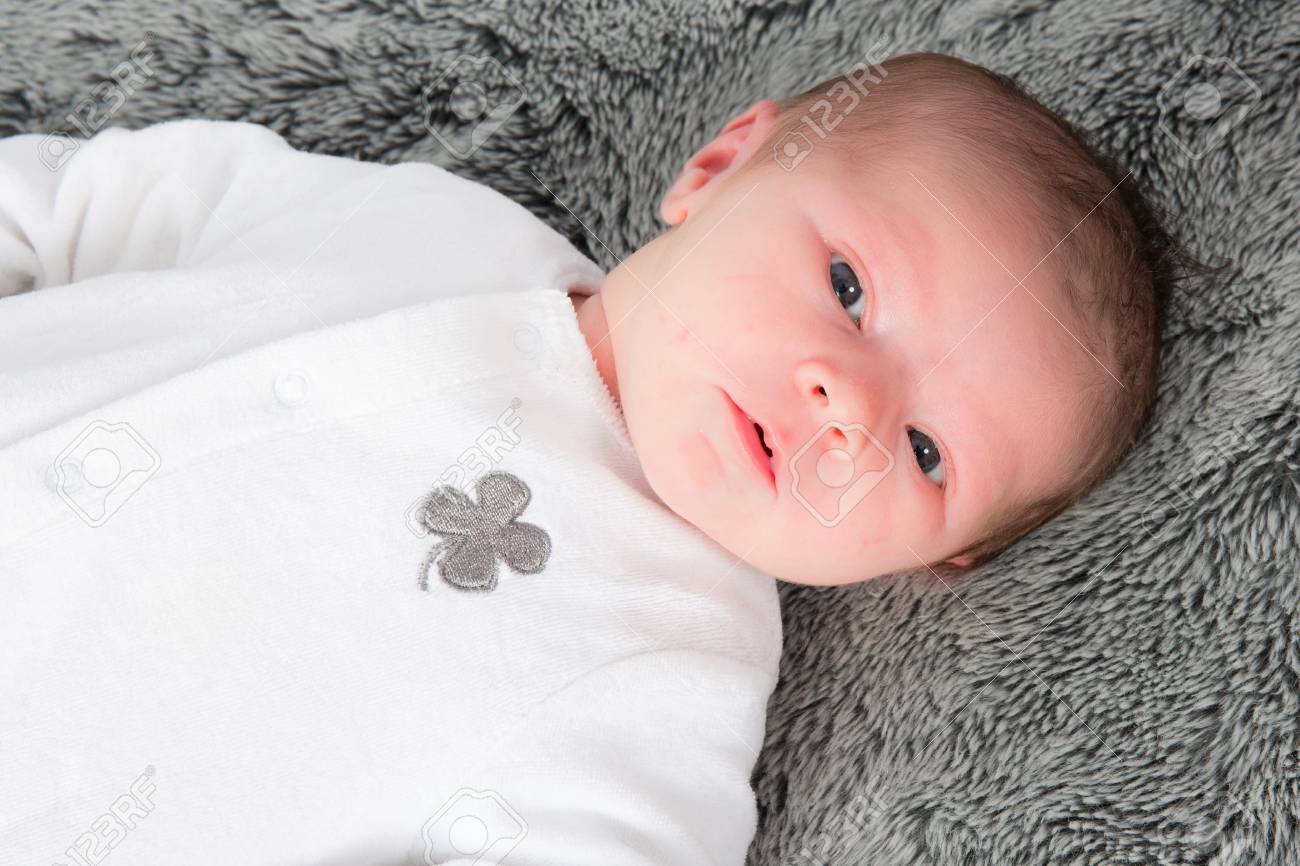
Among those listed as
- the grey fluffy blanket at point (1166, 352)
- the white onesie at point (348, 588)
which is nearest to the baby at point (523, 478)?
the white onesie at point (348, 588)

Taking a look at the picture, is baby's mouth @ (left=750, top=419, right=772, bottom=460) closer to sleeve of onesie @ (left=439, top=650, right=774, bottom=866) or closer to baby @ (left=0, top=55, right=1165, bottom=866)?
baby @ (left=0, top=55, right=1165, bottom=866)

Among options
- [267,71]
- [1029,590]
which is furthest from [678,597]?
[267,71]

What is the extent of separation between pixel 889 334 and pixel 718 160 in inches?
15.8

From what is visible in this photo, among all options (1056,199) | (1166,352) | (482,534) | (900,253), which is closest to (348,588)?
(482,534)

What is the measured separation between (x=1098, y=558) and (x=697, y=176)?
698 millimetres

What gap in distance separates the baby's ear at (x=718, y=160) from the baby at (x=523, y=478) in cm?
1

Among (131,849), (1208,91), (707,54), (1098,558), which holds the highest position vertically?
(1208,91)

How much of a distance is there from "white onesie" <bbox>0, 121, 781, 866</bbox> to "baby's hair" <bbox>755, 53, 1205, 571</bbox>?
412 millimetres

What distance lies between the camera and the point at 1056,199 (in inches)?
52.3

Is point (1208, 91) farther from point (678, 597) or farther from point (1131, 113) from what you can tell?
point (678, 597)

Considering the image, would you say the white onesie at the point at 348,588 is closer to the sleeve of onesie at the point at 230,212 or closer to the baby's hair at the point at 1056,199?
the sleeve of onesie at the point at 230,212

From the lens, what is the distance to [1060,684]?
4.50 ft

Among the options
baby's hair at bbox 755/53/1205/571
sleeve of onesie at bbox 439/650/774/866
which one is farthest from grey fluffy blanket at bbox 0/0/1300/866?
sleeve of onesie at bbox 439/650/774/866

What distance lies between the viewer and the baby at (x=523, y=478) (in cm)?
120
